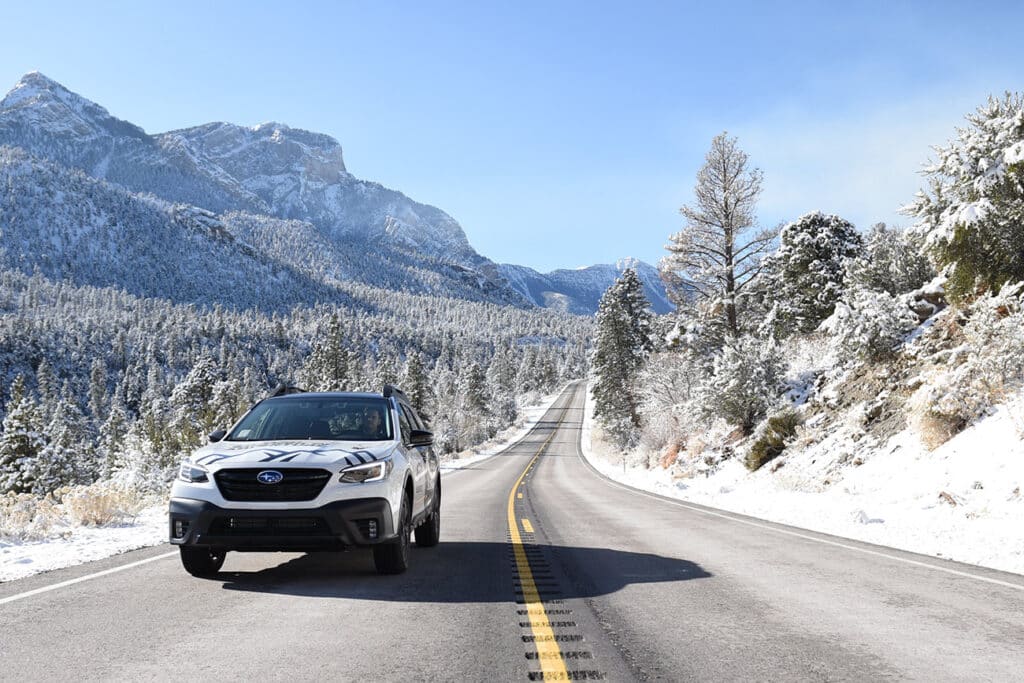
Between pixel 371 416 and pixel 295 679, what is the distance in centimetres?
418

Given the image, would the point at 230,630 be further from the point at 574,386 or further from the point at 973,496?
the point at 574,386

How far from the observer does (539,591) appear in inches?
242

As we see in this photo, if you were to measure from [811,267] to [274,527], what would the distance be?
127 ft

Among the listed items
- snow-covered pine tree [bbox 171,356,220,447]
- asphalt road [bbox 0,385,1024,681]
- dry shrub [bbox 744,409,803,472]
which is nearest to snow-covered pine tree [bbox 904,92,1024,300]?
dry shrub [bbox 744,409,803,472]

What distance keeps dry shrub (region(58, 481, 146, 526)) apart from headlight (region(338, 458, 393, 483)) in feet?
22.1

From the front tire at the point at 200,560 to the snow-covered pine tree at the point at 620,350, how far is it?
163 feet

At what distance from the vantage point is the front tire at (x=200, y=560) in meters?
6.62

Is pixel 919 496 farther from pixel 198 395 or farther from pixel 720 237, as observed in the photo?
pixel 198 395

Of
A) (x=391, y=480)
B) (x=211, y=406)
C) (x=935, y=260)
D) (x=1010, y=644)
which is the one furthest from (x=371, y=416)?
(x=211, y=406)

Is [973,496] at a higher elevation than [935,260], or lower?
lower

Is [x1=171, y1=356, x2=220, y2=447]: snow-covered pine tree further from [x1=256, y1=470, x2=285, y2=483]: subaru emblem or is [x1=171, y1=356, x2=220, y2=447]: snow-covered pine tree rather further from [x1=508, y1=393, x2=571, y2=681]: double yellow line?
[x1=256, y1=470, x2=285, y2=483]: subaru emblem

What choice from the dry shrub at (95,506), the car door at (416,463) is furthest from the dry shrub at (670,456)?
the car door at (416,463)

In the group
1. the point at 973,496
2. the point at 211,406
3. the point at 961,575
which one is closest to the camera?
the point at 961,575

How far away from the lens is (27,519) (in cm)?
973
